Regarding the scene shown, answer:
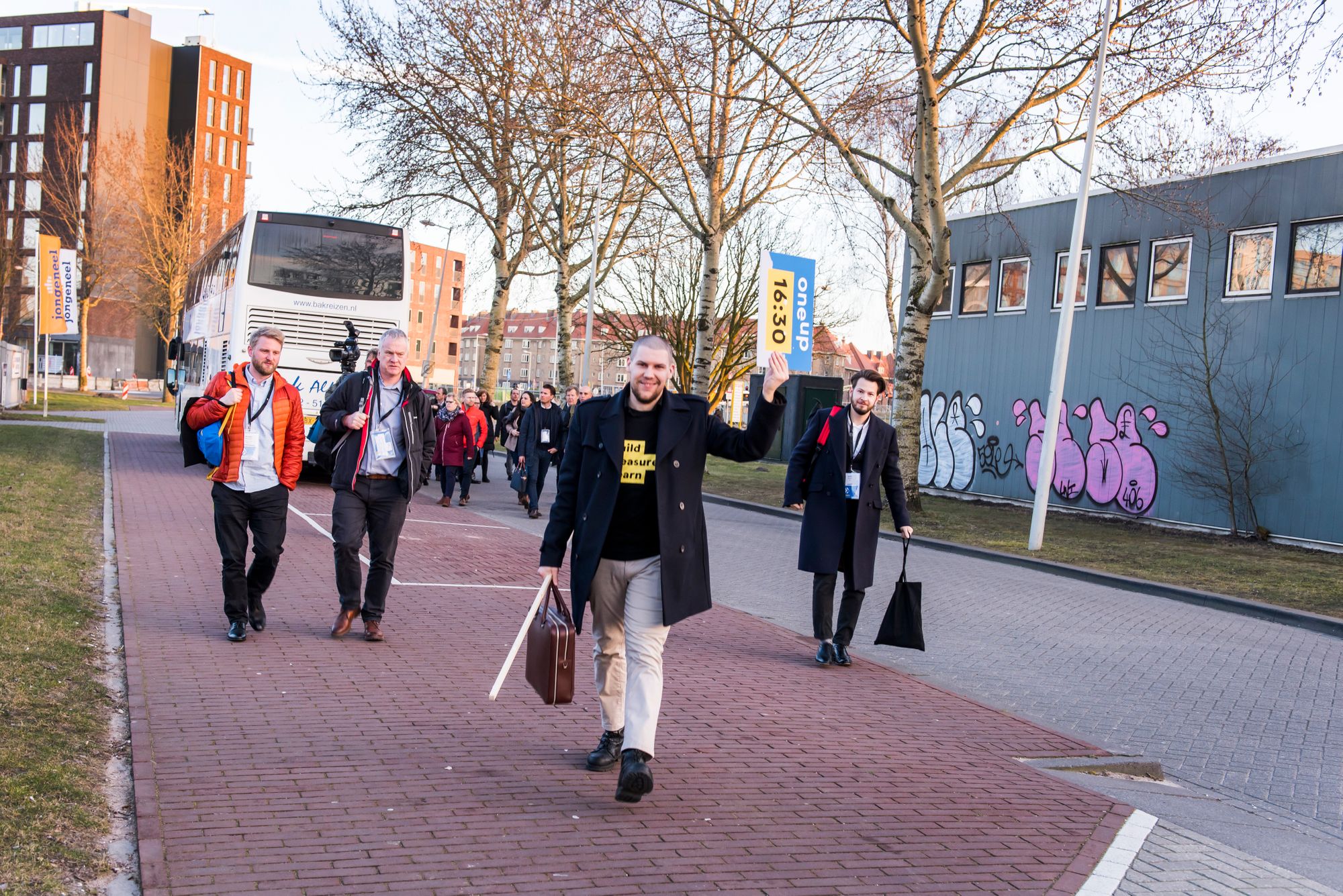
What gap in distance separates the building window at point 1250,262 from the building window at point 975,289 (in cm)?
642

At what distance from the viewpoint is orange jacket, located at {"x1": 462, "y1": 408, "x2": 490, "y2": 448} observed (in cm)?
1811

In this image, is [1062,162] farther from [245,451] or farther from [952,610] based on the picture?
[245,451]

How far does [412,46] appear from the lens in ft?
91.1

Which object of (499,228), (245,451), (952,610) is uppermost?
(499,228)

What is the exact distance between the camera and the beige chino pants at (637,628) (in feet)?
15.5

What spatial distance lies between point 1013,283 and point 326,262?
550 inches

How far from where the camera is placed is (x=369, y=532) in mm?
7340

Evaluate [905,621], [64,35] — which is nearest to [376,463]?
[905,621]

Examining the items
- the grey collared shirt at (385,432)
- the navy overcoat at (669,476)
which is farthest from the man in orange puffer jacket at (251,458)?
the navy overcoat at (669,476)

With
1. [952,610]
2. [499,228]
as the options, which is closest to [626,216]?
[499,228]

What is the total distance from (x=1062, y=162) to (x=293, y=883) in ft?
59.4

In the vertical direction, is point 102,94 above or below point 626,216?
above

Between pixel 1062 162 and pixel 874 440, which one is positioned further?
pixel 1062 162

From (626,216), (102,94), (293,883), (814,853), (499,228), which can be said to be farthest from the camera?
(102,94)
